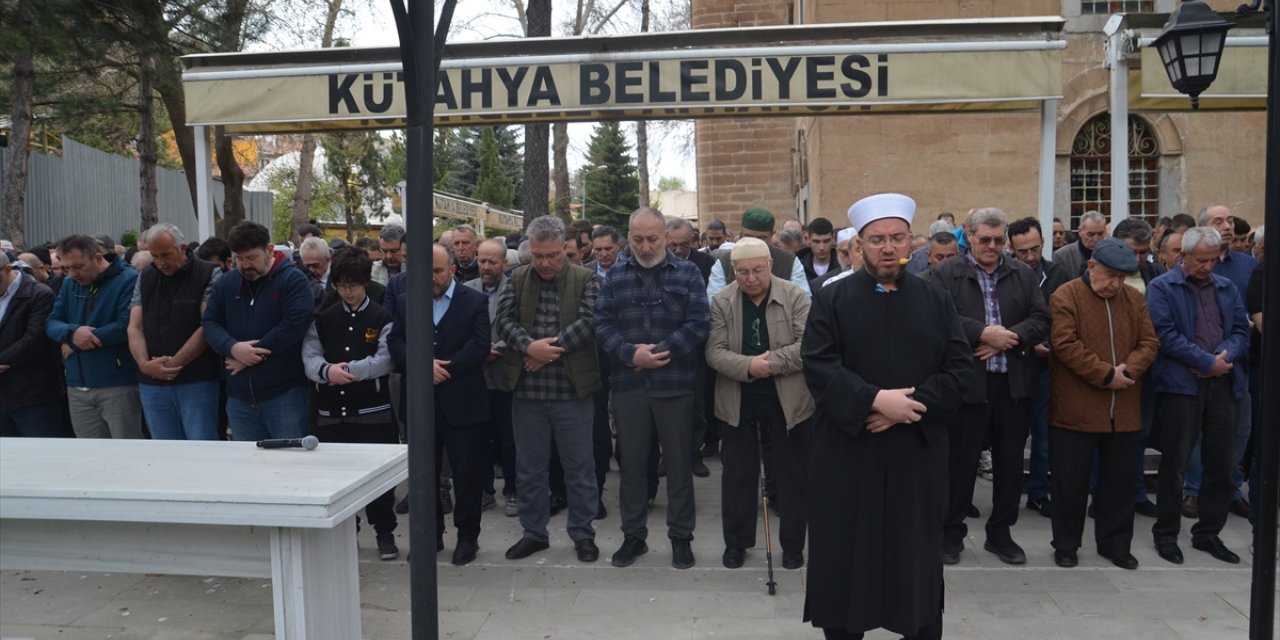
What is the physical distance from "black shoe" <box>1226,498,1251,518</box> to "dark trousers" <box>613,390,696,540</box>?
381cm

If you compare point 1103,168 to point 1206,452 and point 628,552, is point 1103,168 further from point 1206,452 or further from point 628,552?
point 628,552

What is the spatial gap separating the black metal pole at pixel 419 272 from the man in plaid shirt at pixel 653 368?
2450 mm

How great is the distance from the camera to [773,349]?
5.67 m

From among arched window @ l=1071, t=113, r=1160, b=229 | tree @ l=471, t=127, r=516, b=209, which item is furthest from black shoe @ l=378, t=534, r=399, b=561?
tree @ l=471, t=127, r=516, b=209

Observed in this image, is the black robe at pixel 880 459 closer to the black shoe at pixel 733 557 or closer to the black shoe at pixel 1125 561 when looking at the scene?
the black shoe at pixel 733 557

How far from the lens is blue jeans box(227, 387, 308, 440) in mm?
5891

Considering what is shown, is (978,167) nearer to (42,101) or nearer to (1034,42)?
(1034,42)

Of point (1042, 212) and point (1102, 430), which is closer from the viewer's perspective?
point (1102, 430)

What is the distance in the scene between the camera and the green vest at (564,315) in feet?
19.6

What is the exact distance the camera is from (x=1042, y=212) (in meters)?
7.31

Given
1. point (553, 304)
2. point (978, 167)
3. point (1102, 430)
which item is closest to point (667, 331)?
point (553, 304)

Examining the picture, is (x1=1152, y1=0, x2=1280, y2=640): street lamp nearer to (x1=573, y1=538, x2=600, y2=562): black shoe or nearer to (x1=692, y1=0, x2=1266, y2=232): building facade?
(x1=573, y1=538, x2=600, y2=562): black shoe

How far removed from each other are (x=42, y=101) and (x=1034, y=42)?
50.2ft

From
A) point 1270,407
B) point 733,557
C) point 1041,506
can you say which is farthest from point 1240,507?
point 1270,407
